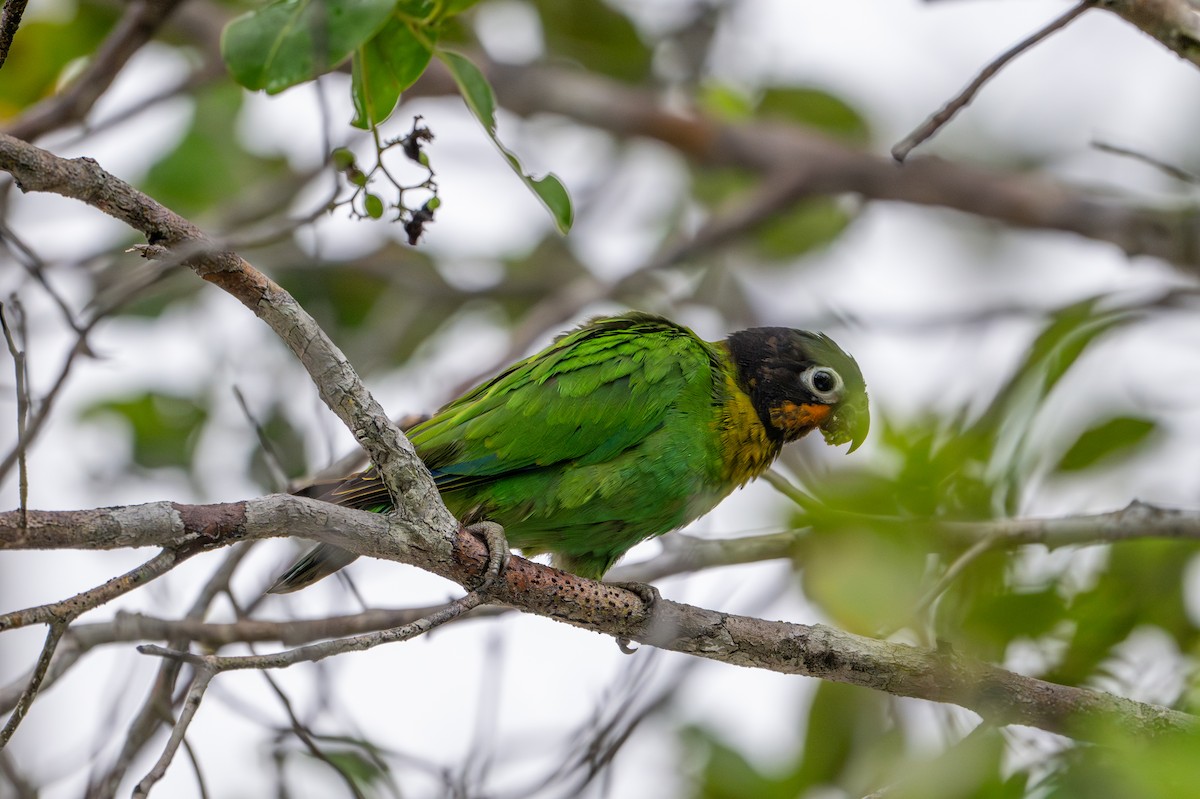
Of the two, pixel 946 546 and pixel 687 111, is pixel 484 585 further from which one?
pixel 687 111

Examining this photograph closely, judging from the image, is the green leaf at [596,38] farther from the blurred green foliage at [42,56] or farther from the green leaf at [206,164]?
the blurred green foliage at [42,56]

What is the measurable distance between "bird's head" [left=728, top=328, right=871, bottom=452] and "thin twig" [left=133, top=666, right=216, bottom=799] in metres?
3.00

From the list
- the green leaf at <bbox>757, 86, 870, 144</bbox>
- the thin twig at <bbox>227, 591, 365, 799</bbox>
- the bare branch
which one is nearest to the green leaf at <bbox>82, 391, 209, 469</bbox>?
the bare branch

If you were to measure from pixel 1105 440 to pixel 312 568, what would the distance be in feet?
12.0

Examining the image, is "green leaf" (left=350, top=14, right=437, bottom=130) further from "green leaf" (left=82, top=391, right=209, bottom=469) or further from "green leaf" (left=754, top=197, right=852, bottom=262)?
"green leaf" (left=754, top=197, right=852, bottom=262)

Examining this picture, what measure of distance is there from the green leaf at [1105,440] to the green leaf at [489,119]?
9.70 ft

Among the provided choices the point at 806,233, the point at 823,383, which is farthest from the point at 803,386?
the point at 806,233

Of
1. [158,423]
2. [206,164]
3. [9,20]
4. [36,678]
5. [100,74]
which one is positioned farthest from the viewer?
[206,164]

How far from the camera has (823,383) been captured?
5312 millimetres

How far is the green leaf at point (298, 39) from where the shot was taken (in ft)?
10.3

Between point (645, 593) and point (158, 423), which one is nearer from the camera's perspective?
point (645, 593)

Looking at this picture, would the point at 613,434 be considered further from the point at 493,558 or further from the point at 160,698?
the point at 160,698

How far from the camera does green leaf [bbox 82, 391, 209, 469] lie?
23.8ft

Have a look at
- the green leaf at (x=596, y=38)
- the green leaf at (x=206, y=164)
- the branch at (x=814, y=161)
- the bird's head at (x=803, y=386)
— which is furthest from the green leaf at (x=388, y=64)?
the green leaf at (x=596, y=38)
